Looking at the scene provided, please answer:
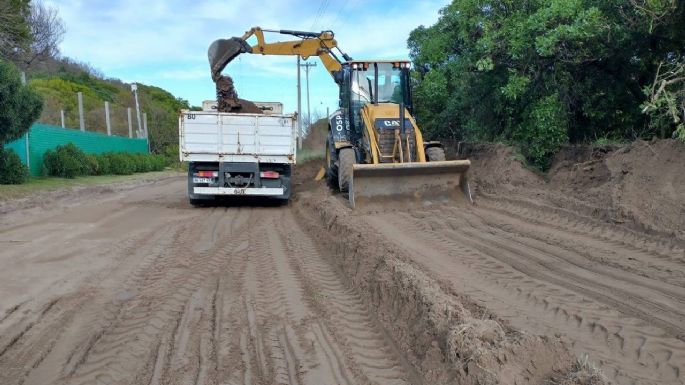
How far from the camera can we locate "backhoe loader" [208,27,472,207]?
455 inches

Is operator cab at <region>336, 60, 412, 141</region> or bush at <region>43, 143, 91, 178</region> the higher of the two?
operator cab at <region>336, 60, 412, 141</region>

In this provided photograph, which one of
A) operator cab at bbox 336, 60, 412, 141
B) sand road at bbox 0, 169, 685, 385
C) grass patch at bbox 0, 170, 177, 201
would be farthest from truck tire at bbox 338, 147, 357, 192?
grass patch at bbox 0, 170, 177, 201

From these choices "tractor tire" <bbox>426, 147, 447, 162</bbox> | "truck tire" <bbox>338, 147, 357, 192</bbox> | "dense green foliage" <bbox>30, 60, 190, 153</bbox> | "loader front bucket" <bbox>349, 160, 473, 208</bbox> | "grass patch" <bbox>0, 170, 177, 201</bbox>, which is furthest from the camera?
"dense green foliage" <bbox>30, 60, 190, 153</bbox>

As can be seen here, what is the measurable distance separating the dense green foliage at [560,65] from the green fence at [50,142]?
1536cm

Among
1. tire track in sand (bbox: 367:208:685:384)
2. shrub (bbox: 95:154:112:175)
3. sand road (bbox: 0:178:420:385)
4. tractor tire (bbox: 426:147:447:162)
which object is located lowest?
sand road (bbox: 0:178:420:385)

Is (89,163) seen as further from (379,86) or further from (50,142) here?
(379,86)

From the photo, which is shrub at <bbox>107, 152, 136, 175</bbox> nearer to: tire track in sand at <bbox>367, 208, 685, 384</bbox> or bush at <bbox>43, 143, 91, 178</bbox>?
bush at <bbox>43, 143, 91, 178</bbox>

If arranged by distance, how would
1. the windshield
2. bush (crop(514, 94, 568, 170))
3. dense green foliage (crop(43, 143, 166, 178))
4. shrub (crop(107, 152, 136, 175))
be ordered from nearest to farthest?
bush (crop(514, 94, 568, 170)) → the windshield → dense green foliage (crop(43, 143, 166, 178)) → shrub (crop(107, 152, 136, 175))

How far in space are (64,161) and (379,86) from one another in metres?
14.9

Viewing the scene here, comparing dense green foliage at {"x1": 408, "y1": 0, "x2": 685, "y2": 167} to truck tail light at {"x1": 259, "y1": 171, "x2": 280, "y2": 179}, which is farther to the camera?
truck tail light at {"x1": 259, "y1": 171, "x2": 280, "y2": 179}

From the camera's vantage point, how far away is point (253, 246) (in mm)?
9383

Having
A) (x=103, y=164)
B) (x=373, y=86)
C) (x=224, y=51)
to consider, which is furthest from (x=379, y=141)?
(x=103, y=164)

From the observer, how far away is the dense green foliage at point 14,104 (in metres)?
16.2

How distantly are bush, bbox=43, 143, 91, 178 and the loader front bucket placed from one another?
52.4 ft
